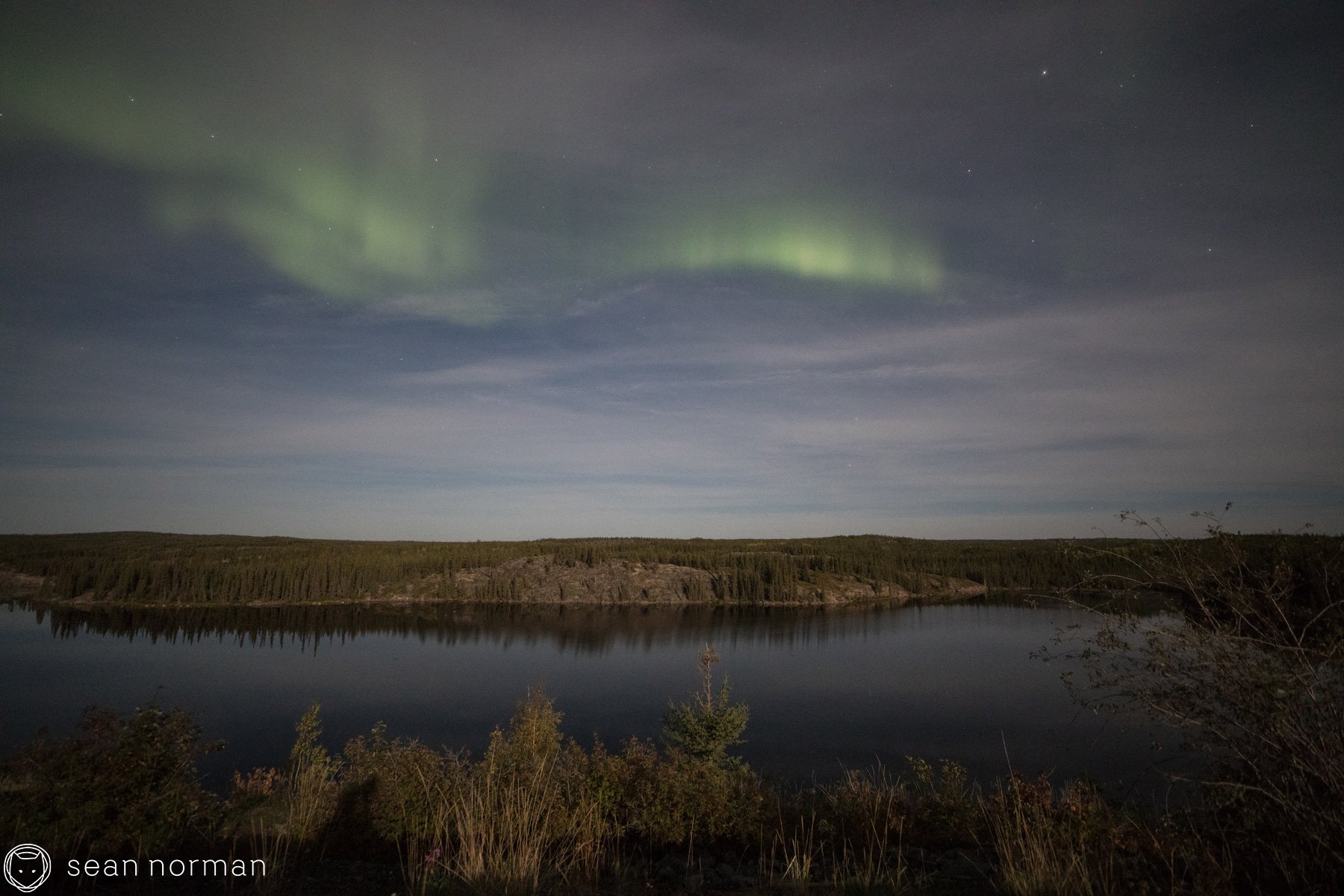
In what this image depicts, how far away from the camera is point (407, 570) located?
103 meters

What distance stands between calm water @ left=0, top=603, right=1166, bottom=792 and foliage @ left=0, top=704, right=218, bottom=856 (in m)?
16.2

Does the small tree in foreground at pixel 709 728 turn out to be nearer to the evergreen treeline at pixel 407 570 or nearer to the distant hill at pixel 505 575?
the evergreen treeline at pixel 407 570

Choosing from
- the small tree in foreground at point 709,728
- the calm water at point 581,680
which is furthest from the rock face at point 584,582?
the small tree in foreground at point 709,728

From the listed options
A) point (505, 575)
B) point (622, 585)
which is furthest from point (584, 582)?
point (505, 575)

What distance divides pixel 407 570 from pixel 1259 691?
4392 inches

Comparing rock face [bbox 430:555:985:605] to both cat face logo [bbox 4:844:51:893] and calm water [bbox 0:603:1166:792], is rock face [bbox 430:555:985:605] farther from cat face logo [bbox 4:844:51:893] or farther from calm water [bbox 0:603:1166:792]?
cat face logo [bbox 4:844:51:893]

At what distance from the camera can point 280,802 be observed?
11828mm

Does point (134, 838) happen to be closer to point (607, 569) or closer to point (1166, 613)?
point (1166, 613)

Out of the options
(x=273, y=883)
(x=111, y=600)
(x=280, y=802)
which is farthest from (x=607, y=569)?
(x=273, y=883)

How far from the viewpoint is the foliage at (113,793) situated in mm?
6508

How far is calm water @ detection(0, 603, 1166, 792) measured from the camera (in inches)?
1182

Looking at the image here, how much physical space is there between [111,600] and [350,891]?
344 ft

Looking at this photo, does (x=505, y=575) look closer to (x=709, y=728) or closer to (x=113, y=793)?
(x=709, y=728)

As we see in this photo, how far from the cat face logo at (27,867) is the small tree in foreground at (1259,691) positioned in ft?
31.1
